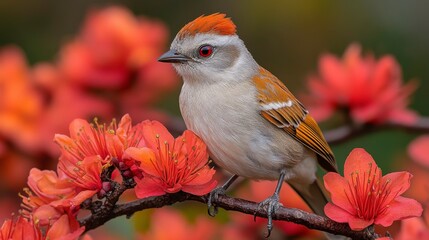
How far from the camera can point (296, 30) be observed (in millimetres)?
5477

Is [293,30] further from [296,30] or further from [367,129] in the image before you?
[367,129]

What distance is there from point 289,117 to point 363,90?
56 centimetres

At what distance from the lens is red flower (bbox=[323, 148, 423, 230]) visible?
88.8 inches

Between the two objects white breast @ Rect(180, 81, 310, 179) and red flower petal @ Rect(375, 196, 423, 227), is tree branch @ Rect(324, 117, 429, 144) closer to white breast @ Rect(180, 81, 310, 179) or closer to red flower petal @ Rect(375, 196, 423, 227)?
white breast @ Rect(180, 81, 310, 179)

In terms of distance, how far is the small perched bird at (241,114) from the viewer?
9.85 feet

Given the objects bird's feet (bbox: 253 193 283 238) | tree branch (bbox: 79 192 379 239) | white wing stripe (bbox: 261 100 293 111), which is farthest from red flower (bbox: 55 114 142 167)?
white wing stripe (bbox: 261 100 293 111)

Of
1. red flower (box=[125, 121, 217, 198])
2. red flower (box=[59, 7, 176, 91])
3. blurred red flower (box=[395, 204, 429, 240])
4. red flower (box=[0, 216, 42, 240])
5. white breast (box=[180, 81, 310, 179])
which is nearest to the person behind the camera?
red flower (box=[0, 216, 42, 240])

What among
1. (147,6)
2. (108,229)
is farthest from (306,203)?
(147,6)

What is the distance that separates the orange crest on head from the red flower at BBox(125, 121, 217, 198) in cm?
72

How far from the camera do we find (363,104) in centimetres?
366

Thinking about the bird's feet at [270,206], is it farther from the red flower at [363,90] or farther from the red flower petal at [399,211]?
the red flower at [363,90]

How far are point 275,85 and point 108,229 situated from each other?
0.85 m

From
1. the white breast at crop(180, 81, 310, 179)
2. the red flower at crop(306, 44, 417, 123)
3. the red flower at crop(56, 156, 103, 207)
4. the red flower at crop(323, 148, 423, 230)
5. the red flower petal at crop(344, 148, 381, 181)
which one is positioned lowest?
the red flower at crop(323, 148, 423, 230)

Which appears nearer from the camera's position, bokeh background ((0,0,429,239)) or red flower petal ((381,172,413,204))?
red flower petal ((381,172,413,204))
